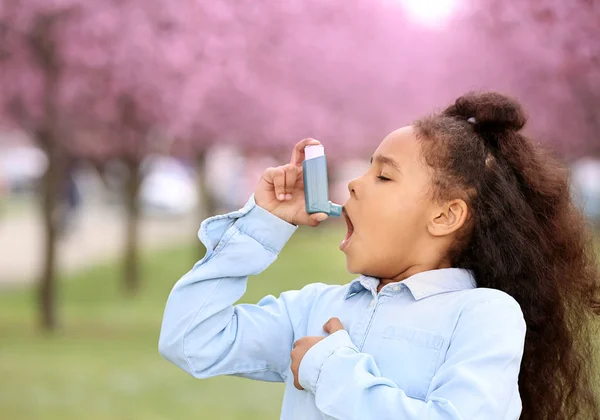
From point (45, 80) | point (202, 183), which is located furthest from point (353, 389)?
point (202, 183)

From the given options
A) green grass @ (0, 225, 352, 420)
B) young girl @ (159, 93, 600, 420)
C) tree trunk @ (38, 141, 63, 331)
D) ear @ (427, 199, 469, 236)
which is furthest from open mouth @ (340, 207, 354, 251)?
tree trunk @ (38, 141, 63, 331)

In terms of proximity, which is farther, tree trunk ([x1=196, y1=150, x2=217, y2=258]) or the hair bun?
tree trunk ([x1=196, y1=150, x2=217, y2=258])

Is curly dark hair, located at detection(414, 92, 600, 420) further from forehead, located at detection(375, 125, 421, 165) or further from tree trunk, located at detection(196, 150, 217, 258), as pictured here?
tree trunk, located at detection(196, 150, 217, 258)

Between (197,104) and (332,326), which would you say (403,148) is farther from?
(197,104)

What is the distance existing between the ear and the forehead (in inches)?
3.0

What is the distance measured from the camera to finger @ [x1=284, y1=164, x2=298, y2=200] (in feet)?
4.19

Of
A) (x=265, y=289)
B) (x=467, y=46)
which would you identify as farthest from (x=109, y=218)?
(x=467, y=46)

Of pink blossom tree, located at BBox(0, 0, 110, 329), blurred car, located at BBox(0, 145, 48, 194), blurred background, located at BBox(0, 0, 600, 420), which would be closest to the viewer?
blurred background, located at BBox(0, 0, 600, 420)

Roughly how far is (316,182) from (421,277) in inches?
7.8

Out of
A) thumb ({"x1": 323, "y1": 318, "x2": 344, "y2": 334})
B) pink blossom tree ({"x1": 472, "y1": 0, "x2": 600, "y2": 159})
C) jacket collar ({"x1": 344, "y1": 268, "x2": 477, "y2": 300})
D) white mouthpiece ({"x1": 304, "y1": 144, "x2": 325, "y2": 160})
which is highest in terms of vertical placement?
pink blossom tree ({"x1": 472, "y1": 0, "x2": 600, "y2": 159})

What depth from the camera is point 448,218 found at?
1.22 meters

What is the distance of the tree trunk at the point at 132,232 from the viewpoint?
283 inches

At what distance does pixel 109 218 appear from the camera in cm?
1596

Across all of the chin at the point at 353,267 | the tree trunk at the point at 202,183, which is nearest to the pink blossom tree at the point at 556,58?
the chin at the point at 353,267
